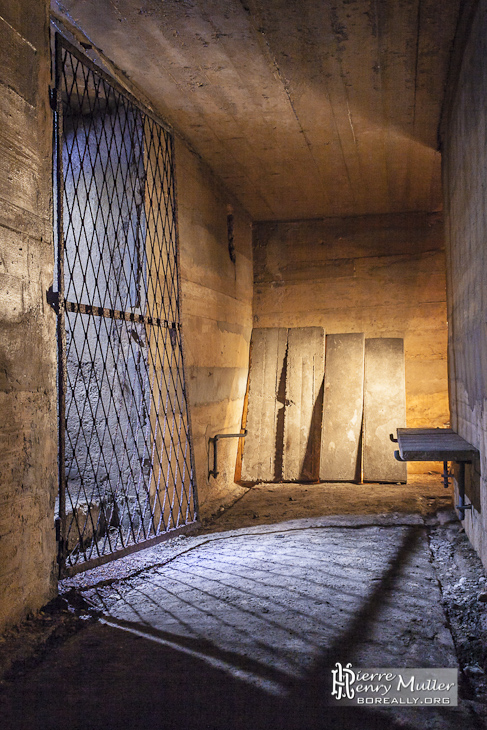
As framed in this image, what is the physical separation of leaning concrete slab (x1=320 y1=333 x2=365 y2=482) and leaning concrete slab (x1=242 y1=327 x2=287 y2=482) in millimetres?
546

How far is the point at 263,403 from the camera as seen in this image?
637 centimetres

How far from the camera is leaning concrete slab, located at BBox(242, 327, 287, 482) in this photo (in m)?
6.10

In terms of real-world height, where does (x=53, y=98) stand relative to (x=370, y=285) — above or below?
above

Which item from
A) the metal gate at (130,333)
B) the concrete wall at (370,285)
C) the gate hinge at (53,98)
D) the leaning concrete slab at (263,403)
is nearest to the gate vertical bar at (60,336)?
the gate hinge at (53,98)

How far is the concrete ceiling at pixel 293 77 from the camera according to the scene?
116 inches

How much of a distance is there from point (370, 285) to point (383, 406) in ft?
4.75

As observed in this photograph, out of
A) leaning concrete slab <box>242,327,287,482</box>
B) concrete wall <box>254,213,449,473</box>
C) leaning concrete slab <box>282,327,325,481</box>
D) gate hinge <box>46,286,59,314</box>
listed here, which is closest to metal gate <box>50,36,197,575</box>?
gate hinge <box>46,286,59,314</box>

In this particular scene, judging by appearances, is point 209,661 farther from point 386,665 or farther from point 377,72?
point 377,72

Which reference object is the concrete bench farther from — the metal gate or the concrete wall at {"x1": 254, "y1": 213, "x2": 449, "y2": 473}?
the concrete wall at {"x1": 254, "y1": 213, "x2": 449, "y2": 473}

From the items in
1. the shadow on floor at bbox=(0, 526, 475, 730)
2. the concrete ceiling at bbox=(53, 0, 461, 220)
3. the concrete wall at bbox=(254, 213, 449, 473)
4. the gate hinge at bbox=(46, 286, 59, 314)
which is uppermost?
the concrete ceiling at bbox=(53, 0, 461, 220)

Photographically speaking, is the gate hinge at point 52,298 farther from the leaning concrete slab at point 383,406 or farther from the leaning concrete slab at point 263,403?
the leaning concrete slab at point 383,406

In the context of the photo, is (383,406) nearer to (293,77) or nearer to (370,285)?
(370,285)

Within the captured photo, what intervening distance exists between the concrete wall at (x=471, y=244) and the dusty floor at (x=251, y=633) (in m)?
0.56

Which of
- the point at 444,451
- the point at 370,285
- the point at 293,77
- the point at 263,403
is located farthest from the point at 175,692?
the point at 370,285
